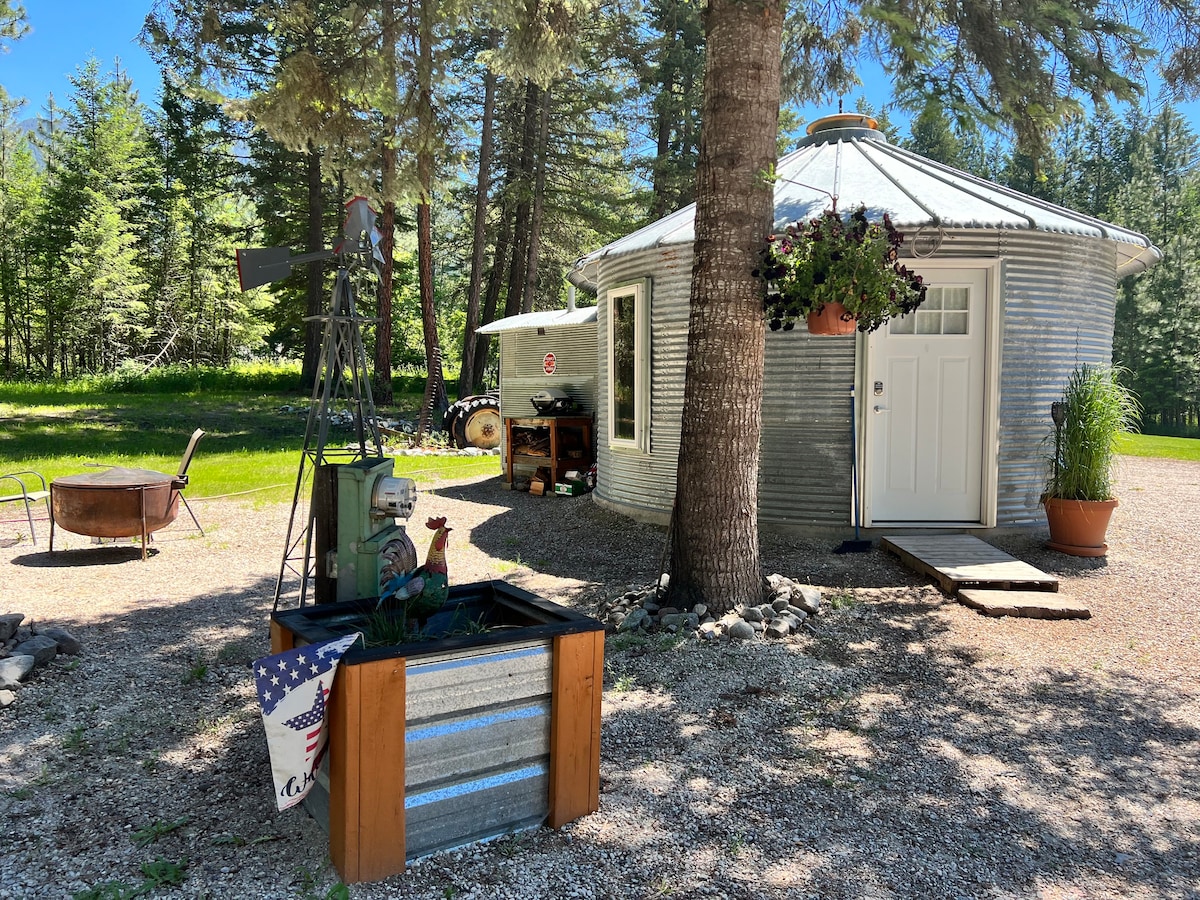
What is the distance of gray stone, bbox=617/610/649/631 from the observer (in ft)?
16.1

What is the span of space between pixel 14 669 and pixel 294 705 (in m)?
2.44

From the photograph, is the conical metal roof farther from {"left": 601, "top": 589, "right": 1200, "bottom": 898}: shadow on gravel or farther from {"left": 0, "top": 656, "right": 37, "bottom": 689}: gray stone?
{"left": 0, "top": 656, "right": 37, "bottom": 689}: gray stone

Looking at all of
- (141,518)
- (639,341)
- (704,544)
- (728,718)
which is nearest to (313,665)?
(728,718)

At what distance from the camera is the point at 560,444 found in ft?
35.5

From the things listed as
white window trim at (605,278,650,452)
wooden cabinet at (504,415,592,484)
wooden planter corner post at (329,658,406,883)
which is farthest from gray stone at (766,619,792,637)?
wooden cabinet at (504,415,592,484)

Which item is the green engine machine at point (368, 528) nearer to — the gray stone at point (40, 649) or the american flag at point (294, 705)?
the american flag at point (294, 705)

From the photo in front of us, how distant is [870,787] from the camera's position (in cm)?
309

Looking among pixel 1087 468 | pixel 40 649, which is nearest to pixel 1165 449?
pixel 1087 468

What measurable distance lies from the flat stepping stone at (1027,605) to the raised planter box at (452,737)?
11.5ft

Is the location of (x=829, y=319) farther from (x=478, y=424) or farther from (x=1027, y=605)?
(x=478, y=424)

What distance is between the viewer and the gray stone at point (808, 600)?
520cm

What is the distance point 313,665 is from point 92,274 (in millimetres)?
27660

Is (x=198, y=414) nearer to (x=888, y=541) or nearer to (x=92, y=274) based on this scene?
(x=92, y=274)

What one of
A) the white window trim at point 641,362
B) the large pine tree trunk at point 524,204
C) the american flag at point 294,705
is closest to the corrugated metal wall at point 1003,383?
the white window trim at point 641,362
